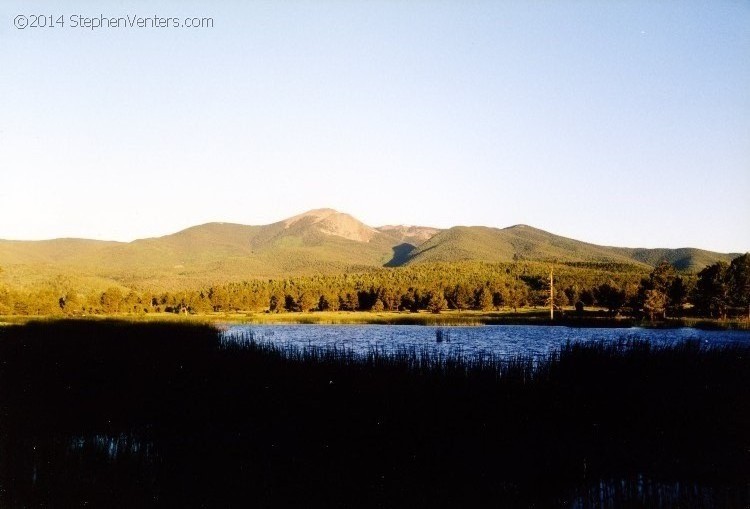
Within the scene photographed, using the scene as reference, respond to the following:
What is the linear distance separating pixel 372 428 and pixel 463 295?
101m

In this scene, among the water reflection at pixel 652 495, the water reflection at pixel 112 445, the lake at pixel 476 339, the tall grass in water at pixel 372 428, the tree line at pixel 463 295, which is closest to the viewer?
the water reflection at pixel 652 495

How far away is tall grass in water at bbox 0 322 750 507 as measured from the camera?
1161cm

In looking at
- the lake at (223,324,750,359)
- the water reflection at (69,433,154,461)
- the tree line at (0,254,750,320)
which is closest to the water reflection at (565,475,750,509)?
the water reflection at (69,433,154,461)

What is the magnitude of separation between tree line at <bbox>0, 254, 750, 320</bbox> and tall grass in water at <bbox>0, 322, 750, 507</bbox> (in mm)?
67861

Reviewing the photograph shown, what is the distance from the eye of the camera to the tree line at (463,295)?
8406 centimetres

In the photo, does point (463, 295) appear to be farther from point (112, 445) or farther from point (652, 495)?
point (652, 495)

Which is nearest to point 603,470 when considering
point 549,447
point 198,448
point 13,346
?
point 549,447

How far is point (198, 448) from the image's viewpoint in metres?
14.1

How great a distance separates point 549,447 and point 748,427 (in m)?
4.97

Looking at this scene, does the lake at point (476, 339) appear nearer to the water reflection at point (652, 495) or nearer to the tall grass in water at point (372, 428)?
the tall grass in water at point (372, 428)

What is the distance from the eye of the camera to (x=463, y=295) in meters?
115

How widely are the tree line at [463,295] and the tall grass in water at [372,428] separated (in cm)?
6786

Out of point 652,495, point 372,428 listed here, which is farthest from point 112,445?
point 652,495

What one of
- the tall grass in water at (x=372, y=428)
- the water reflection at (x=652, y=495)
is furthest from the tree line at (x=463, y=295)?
the water reflection at (x=652, y=495)
